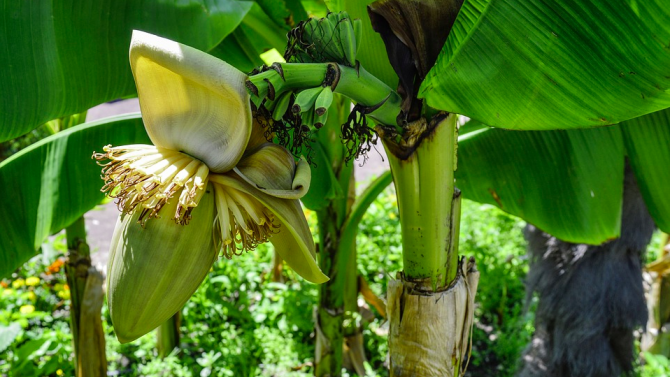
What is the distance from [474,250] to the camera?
268 cm

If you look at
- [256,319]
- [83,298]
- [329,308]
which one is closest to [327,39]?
[329,308]

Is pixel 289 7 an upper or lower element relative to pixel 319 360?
upper

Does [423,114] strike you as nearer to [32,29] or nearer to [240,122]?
[240,122]

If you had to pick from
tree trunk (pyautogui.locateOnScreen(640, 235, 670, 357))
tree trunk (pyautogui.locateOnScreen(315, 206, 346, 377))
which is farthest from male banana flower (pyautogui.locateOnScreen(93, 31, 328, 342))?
tree trunk (pyautogui.locateOnScreen(640, 235, 670, 357))

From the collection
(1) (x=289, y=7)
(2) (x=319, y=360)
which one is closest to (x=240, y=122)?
(1) (x=289, y=7)

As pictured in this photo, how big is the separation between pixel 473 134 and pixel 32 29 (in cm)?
88

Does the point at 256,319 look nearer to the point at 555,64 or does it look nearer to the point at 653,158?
the point at 653,158

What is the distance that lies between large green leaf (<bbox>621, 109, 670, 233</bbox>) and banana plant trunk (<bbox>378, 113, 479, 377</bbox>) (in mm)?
493

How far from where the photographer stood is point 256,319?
2330 mm

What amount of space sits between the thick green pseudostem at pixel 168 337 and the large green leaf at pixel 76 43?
54.8 inches

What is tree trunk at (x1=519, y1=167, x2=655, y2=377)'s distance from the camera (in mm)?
1746

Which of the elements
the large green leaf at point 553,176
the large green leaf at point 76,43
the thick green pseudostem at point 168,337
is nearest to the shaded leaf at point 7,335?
the thick green pseudostem at point 168,337

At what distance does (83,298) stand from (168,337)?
26.1 inches

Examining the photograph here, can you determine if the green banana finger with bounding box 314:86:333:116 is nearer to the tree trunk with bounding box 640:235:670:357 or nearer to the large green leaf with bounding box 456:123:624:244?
the large green leaf with bounding box 456:123:624:244
